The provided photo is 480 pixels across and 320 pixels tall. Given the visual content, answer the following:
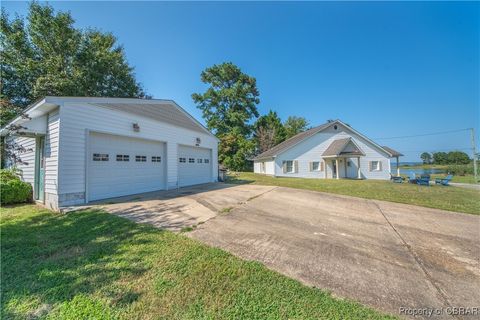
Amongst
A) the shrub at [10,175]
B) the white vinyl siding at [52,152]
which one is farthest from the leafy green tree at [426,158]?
the shrub at [10,175]

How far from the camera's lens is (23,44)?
1645 centimetres

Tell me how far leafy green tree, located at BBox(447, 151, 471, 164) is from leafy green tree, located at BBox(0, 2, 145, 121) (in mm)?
75190

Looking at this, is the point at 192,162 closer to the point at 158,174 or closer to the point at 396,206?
the point at 158,174

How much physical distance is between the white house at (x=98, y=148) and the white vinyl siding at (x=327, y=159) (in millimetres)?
12683

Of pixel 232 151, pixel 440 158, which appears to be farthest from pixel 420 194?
pixel 440 158

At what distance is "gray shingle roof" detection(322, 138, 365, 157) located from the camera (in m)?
19.4

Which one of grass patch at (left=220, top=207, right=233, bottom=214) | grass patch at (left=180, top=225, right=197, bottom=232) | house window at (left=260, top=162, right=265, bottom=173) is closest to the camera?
grass patch at (left=180, top=225, right=197, bottom=232)

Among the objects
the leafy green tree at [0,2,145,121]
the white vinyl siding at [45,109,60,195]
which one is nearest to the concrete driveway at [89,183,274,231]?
the white vinyl siding at [45,109,60,195]

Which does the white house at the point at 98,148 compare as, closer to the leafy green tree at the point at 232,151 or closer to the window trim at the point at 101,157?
the window trim at the point at 101,157

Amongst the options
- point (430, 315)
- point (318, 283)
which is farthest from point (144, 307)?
point (430, 315)

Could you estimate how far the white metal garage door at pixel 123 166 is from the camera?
7449mm

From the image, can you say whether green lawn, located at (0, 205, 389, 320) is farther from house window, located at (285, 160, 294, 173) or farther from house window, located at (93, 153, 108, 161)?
→ house window, located at (285, 160, 294, 173)

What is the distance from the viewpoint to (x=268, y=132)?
3177 cm

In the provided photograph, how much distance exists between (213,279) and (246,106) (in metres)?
32.9
